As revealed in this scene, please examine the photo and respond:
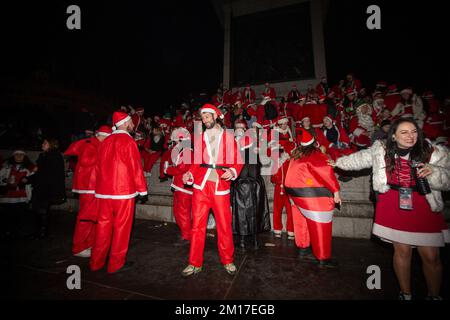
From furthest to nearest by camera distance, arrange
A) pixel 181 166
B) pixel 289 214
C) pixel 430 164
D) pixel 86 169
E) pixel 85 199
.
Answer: pixel 289 214, pixel 181 166, pixel 86 169, pixel 85 199, pixel 430 164

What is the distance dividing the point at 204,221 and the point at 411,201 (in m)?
2.45

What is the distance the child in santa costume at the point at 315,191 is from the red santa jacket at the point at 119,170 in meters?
2.39

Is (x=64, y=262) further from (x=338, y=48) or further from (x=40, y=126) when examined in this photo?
(x=338, y=48)

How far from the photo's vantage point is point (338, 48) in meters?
15.7

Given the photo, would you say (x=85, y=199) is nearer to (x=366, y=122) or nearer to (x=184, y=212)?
(x=184, y=212)

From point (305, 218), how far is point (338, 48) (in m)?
17.1

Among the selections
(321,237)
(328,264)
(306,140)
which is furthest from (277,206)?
(306,140)

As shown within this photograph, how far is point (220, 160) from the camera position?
3066mm

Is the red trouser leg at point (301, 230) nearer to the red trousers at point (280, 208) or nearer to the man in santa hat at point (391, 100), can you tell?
the red trousers at point (280, 208)

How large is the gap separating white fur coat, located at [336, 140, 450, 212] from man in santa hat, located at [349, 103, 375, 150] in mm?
3406

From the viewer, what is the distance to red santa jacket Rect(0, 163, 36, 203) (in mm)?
4816

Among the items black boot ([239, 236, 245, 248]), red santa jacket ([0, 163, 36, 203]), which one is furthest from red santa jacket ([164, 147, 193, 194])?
red santa jacket ([0, 163, 36, 203])

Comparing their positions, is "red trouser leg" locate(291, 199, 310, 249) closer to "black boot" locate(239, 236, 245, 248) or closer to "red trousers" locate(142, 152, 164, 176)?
"black boot" locate(239, 236, 245, 248)

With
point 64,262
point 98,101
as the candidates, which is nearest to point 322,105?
point 64,262
